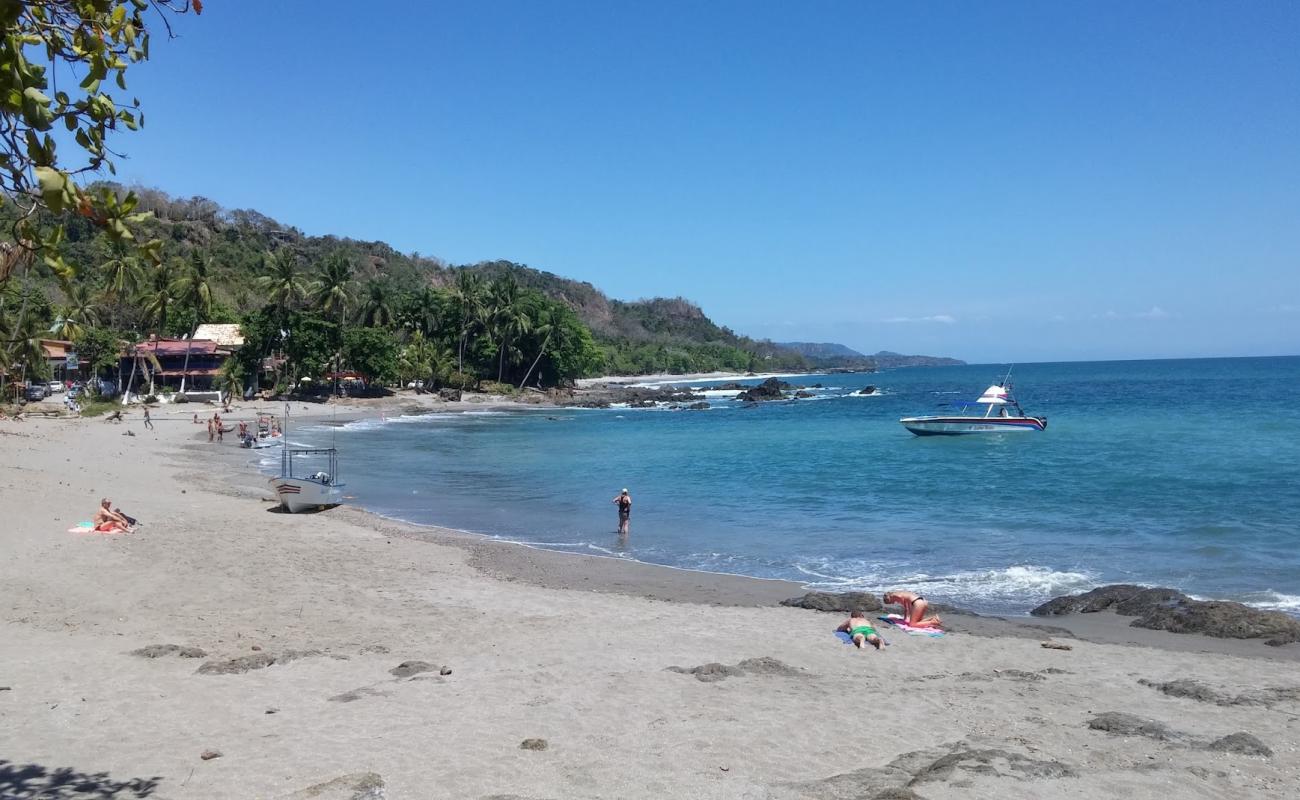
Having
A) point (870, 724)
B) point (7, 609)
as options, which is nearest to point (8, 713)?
point (7, 609)

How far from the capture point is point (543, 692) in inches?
351

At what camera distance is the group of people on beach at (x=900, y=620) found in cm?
1140

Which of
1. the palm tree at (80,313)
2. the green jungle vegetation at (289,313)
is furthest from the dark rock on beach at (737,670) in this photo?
the palm tree at (80,313)

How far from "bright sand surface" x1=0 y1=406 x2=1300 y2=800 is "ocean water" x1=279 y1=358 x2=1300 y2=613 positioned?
3.52 metres

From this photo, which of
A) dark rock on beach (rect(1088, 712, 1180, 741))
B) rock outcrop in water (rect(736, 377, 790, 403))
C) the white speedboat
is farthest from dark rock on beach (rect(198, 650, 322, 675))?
rock outcrop in water (rect(736, 377, 790, 403))

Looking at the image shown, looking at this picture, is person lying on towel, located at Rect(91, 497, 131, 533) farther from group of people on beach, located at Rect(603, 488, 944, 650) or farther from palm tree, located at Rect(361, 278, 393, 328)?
palm tree, located at Rect(361, 278, 393, 328)

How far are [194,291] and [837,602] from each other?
62.4 meters

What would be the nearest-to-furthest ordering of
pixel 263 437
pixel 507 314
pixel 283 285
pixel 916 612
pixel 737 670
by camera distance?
pixel 737 670
pixel 916 612
pixel 263 437
pixel 283 285
pixel 507 314

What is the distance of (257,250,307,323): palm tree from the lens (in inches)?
2495

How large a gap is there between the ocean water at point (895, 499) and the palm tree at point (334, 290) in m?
17.6

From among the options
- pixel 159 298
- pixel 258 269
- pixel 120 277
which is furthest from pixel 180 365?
pixel 258 269

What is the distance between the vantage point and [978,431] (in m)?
46.4

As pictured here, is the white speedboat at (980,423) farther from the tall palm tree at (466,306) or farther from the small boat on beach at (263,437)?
the tall palm tree at (466,306)

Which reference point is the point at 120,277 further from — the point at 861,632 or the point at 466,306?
the point at 861,632
